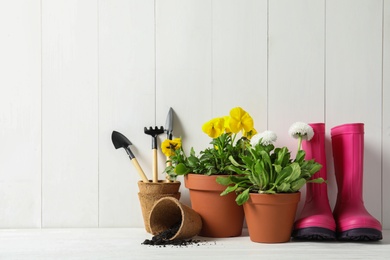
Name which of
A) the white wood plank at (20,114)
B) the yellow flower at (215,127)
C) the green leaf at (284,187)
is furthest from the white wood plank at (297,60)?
the white wood plank at (20,114)

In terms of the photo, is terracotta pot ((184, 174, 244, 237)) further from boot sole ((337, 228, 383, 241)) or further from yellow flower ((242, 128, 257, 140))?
boot sole ((337, 228, 383, 241))

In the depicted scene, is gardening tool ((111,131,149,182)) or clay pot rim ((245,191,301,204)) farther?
gardening tool ((111,131,149,182))

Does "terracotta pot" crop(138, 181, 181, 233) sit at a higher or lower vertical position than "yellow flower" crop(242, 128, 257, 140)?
lower

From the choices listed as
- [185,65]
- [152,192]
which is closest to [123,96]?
[185,65]

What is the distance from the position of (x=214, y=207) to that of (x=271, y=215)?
15 cm

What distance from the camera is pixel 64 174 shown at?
1.34 meters

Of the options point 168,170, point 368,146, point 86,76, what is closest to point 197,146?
point 168,170

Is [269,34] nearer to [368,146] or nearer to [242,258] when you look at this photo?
[368,146]

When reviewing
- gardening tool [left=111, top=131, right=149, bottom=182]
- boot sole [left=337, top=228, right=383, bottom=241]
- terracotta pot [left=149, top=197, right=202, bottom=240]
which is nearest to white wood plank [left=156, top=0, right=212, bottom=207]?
gardening tool [left=111, top=131, right=149, bottom=182]

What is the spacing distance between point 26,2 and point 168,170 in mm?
629

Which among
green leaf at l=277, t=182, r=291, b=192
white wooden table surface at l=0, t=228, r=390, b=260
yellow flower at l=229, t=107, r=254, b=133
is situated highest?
yellow flower at l=229, t=107, r=254, b=133

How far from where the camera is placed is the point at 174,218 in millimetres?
1219

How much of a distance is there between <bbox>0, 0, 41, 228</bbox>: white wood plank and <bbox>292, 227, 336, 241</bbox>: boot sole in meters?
0.72

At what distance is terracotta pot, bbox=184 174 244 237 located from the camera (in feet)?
3.78
